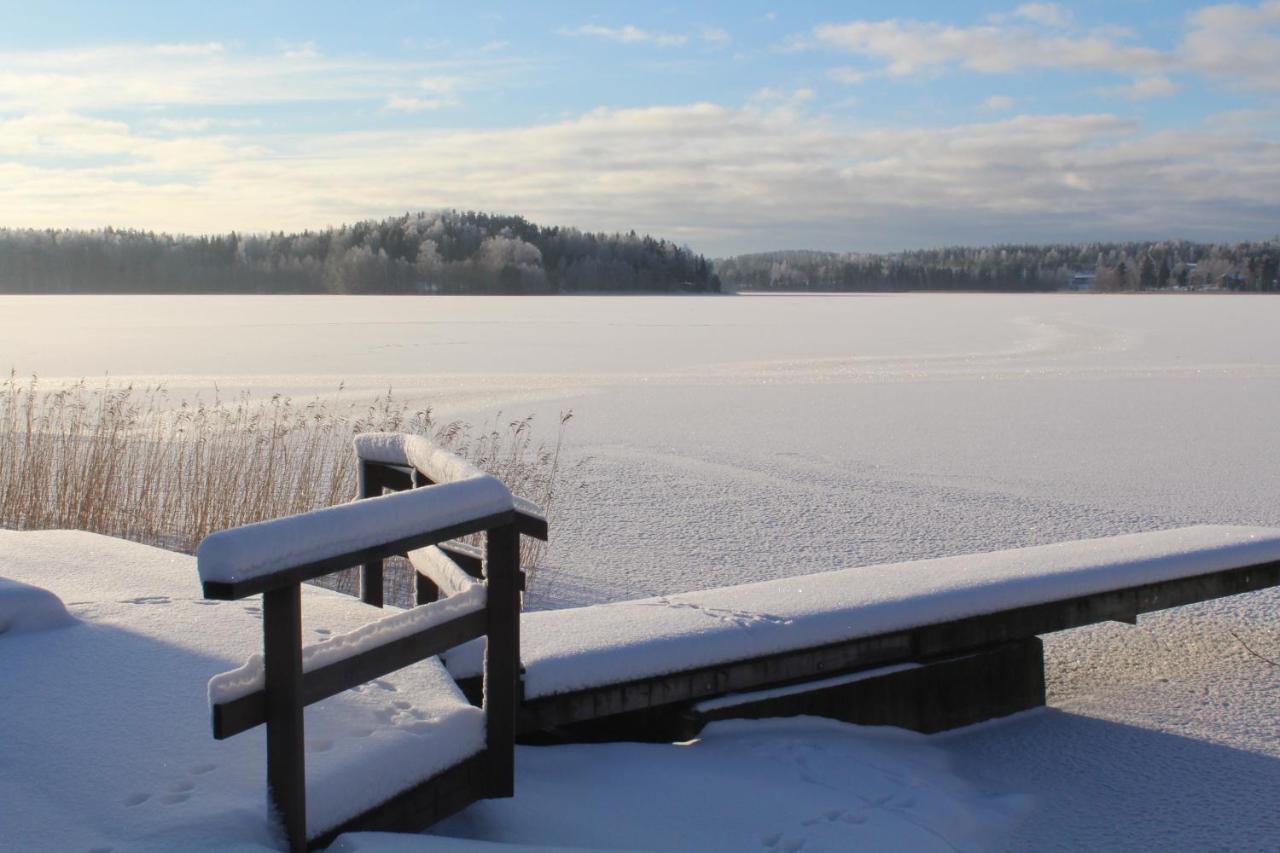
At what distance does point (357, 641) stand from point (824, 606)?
2153 mm

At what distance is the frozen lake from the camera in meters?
7.72

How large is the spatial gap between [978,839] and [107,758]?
8.51 feet

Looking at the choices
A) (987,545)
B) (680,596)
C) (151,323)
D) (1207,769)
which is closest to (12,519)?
(680,596)

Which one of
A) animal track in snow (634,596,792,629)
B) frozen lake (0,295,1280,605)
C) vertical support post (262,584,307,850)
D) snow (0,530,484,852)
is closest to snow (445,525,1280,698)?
animal track in snow (634,596,792,629)

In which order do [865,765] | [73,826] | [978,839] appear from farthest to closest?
[865,765]
[978,839]
[73,826]

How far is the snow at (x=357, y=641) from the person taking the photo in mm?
2301

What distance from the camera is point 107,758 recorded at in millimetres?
2629

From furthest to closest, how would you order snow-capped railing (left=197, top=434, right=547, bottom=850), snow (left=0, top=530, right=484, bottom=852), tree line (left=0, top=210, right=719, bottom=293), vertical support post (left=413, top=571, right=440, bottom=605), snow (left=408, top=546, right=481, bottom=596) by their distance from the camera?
tree line (left=0, top=210, right=719, bottom=293)
vertical support post (left=413, top=571, right=440, bottom=605)
snow (left=408, top=546, right=481, bottom=596)
snow (left=0, top=530, right=484, bottom=852)
snow-capped railing (left=197, top=434, right=547, bottom=850)

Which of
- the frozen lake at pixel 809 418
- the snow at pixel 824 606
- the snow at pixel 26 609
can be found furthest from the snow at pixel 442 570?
the frozen lake at pixel 809 418

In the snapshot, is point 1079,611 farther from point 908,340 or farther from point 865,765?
point 908,340

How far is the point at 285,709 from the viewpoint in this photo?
2334 millimetres

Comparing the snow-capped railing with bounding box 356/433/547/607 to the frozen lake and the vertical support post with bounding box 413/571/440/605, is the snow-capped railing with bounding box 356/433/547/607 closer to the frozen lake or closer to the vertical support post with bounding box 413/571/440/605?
the vertical support post with bounding box 413/571/440/605

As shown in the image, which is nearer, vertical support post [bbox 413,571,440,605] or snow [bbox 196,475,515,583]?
snow [bbox 196,475,515,583]

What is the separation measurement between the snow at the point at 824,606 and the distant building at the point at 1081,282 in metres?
105
